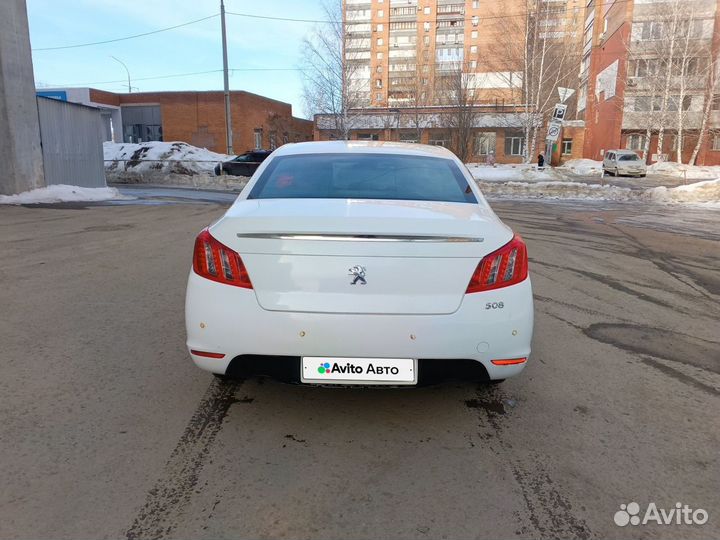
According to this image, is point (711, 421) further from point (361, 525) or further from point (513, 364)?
point (361, 525)

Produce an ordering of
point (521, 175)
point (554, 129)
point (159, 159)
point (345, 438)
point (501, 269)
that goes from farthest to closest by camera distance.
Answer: point (521, 175) < point (159, 159) < point (554, 129) < point (345, 438) < point (501, 269)

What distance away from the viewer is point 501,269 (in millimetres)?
2762

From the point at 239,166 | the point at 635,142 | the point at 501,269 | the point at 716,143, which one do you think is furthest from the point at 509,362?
the point at 716,143

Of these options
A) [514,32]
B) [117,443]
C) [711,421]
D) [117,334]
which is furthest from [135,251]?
[514,32]

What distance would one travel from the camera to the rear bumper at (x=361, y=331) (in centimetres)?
263

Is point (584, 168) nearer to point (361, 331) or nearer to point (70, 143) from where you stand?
point (70, 143)

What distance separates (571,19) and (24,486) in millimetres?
55047

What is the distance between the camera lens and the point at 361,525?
7.20ft

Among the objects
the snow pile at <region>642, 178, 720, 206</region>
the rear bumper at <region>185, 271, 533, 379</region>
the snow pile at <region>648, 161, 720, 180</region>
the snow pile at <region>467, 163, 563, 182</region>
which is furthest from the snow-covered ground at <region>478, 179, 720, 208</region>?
the snow pile at <region>648, 161, 720, 180</region>

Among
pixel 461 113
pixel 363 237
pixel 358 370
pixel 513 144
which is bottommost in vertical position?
pixel 358 370

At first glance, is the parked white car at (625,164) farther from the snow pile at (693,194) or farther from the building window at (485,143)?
the snow pile at (693,194)

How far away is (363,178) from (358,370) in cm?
146

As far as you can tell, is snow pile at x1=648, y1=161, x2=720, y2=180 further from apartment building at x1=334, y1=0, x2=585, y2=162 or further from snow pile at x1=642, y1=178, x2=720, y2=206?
snow pile at x1=642, y1=178, x2=720, y2=206

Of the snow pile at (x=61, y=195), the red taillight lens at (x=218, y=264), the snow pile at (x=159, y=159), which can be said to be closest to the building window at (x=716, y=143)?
the snow pile at (x=159, y=159)
